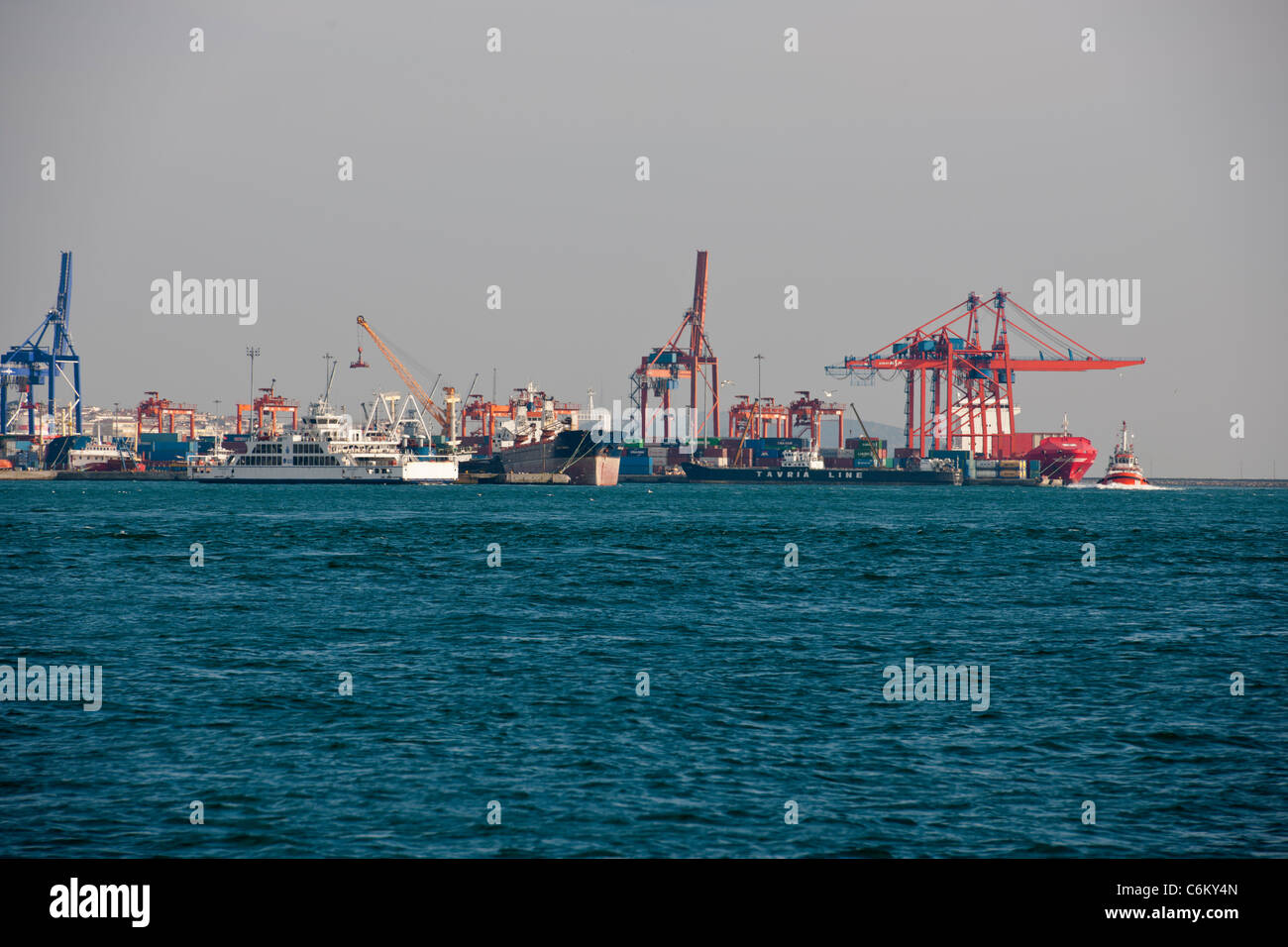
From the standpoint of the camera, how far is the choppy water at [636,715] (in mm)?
14266

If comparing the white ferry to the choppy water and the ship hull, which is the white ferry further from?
the choppy water

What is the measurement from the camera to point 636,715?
20.7 meters

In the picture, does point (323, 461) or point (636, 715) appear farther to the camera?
point (323, 461)

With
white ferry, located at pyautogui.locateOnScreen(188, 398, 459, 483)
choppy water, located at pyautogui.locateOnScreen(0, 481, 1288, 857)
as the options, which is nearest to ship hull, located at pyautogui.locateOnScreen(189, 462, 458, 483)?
white ferry, located at pyautogui.locateOnScreen(188, 398, 459, 483)

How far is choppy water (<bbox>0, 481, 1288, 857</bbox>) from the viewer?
14.3 m

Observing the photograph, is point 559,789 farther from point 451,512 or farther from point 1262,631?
point 451,512

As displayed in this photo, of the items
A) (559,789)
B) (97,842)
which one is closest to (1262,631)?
(559,789)

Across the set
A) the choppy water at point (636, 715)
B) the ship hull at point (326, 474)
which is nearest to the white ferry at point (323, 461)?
the ship hull at point (326, 474)

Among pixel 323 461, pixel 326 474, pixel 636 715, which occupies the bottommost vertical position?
pixel 636 715

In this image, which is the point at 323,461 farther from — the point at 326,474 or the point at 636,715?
the point at 636,715

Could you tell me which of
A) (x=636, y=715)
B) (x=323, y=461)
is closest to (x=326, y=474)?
(x=323, y=461)

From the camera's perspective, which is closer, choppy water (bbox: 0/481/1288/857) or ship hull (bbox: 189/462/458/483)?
choppy water (bbox: 0/481/1288/857)

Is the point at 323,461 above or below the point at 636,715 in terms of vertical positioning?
above
